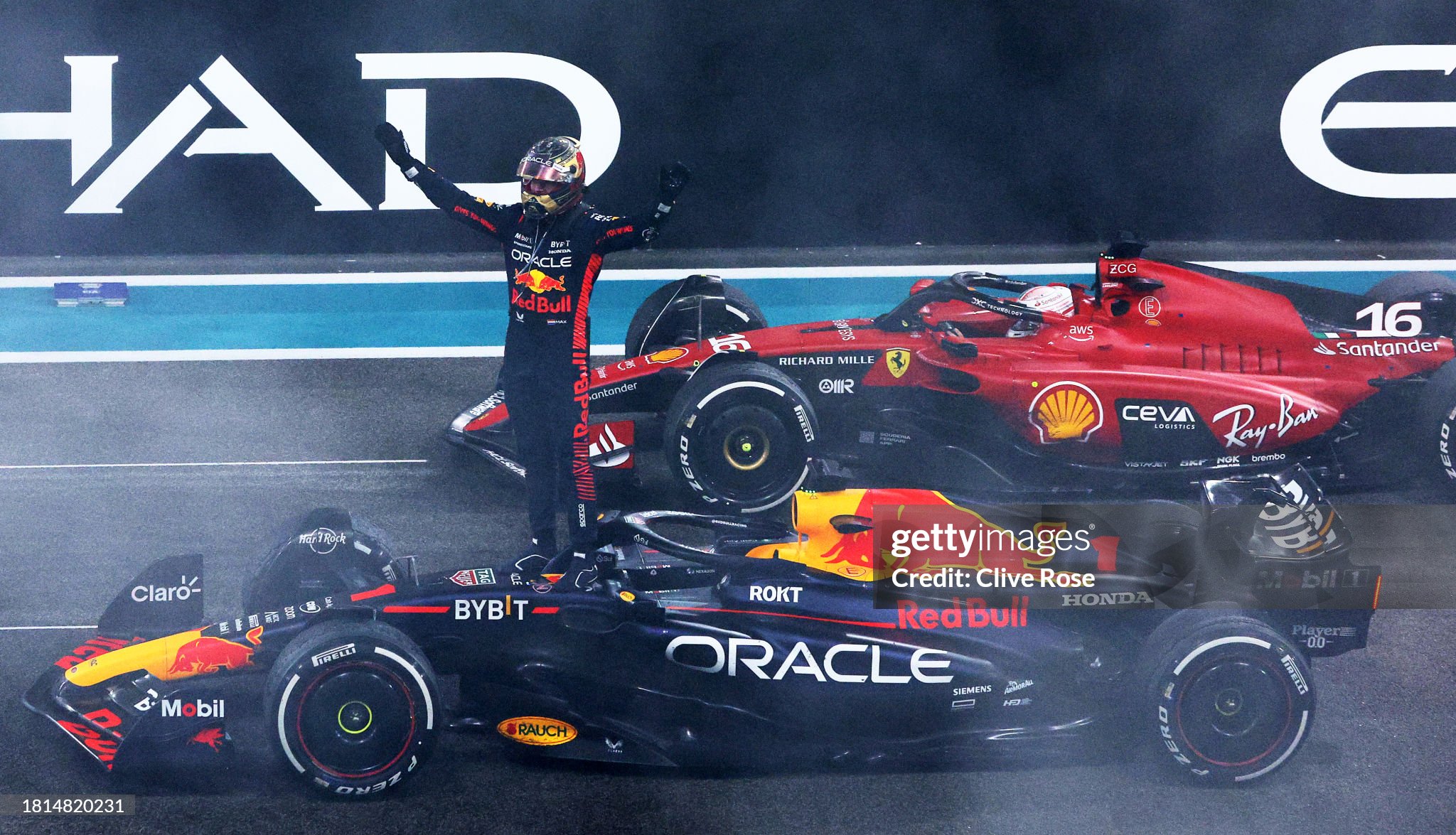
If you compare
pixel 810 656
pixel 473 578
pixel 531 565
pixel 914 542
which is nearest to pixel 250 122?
pixel 531 565

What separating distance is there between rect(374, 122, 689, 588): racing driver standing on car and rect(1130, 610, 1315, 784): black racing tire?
2708 mm

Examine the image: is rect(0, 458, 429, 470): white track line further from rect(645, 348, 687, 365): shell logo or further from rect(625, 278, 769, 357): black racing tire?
rect(645, 348, 687, 365): shell logo

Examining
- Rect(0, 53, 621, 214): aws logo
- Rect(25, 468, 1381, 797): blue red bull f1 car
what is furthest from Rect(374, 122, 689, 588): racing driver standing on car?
Rect(0, 53, 621, 214): aws logo

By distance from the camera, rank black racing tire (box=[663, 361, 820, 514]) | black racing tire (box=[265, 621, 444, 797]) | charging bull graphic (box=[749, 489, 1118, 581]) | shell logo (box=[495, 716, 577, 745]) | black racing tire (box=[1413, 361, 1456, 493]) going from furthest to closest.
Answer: black racing tire (box=[1413, 361, 1456, 493]) < black racing tire (box=[663, 361, 820, 514]) < charging bull graphic (box=[749, 489, 1118, 581]) < shell logo (box=[495, 716, 577, 745]) < black racing tire (box=[265, 621, 444, 797])

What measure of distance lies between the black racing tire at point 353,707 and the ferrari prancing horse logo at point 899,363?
316 centimetres

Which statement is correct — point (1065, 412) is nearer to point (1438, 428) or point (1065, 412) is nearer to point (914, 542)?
point (1438, 428)

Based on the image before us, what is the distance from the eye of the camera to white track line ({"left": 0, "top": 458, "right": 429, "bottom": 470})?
7.96 m

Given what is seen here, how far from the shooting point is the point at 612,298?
1120cm

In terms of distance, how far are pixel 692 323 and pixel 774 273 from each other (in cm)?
371

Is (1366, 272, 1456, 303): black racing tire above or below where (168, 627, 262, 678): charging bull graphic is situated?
above

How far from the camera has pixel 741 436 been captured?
7.01 m

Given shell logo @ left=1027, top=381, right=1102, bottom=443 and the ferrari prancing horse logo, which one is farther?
the ferrari prancing horse logo

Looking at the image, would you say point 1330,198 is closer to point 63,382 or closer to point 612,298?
point 612,298

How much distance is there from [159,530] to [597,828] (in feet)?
11.4
